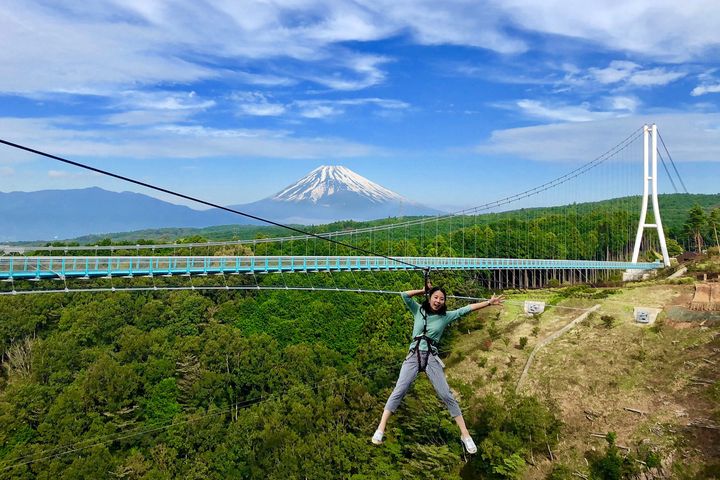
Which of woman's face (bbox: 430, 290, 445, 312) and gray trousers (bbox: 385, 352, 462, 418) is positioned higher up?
woman's face (bbox: 430, 290, 445, 312)

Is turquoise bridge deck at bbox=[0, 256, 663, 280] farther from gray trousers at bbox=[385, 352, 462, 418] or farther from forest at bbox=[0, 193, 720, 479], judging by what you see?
gray trousers at bbox=[385, 352, 462, 418]

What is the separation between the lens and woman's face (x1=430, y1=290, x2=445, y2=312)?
248 inches

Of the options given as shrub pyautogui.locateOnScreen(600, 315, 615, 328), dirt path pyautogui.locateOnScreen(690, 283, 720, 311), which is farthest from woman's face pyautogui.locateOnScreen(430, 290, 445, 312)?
dirt path pyautogui.locateOnScreen(690, 283, 720, 311)

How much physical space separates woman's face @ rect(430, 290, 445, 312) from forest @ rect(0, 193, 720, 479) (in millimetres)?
24699

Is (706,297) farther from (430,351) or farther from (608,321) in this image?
(430,351)

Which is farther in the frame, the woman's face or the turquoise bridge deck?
the turquoise bridge deck

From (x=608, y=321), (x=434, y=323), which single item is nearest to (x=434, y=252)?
(x=608, y=321)

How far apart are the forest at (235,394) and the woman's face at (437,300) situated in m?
24.7

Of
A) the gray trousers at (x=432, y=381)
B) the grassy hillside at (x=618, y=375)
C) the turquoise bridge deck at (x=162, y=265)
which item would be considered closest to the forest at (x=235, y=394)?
the grassy hillside at (x=618, y=375)

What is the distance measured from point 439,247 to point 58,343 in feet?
147

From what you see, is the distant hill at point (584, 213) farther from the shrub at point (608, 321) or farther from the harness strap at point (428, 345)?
the harness strap at point (428, 345)

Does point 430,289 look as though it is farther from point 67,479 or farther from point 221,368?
point 221,368

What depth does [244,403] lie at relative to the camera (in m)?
48.2

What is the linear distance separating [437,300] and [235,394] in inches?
1793
